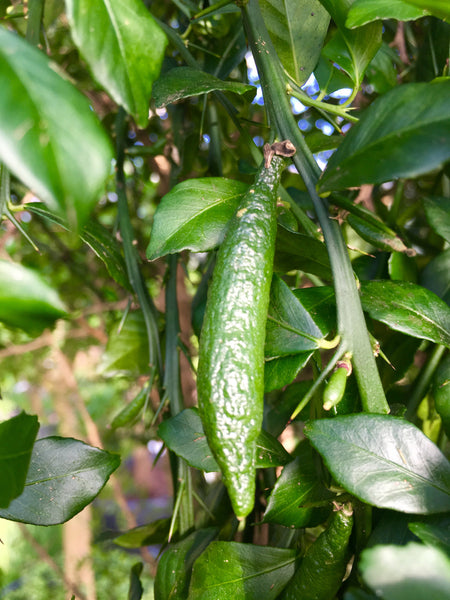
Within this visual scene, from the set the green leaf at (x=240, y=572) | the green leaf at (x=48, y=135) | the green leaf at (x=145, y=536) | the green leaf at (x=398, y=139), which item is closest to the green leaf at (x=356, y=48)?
the green leaf at (x=398, y=139)

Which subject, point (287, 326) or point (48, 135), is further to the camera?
point (287, 326)

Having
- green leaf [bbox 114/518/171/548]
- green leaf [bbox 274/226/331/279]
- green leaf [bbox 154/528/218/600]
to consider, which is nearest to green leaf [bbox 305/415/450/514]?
green leaf [bbox 274/226/331/279]

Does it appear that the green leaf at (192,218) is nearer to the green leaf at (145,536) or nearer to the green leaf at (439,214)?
the green leaf at (439,214)

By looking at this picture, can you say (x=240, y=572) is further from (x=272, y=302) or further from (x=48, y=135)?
(x=48, y=135)

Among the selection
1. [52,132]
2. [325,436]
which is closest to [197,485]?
[325,436]

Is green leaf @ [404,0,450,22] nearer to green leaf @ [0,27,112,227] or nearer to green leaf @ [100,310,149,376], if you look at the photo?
green leaf @ [0,27,112,227]

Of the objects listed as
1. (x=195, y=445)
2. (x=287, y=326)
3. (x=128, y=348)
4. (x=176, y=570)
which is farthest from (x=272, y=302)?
(x=128, y=348)

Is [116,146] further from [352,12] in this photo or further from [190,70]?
[352,12]
